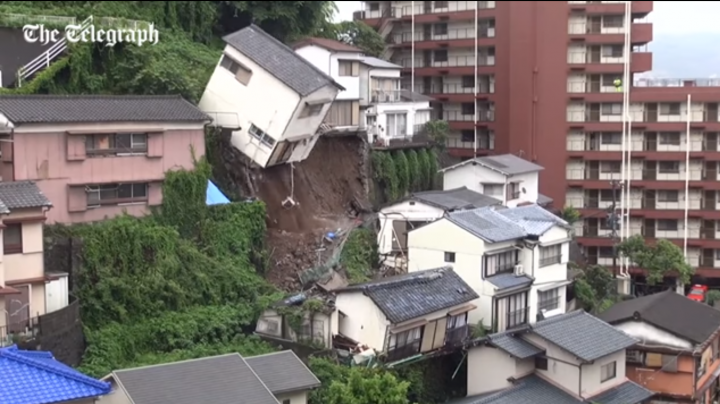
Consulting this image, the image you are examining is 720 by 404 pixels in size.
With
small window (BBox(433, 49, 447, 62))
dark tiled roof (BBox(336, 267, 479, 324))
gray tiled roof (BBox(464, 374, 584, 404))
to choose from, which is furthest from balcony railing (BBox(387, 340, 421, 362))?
small window (BBox(433, 49, 447, 62))

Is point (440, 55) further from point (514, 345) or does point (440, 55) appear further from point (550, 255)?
point (514, 345)

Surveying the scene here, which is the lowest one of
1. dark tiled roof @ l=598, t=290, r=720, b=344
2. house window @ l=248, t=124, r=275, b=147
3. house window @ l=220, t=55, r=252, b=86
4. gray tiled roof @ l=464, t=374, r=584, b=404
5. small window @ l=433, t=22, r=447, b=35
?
gray tiled roof @ l=464, t=374, r=584, b=404

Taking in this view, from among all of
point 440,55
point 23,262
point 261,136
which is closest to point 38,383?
point 23,262

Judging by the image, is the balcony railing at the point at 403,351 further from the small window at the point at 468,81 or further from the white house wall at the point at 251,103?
the small window at the point at 468,81

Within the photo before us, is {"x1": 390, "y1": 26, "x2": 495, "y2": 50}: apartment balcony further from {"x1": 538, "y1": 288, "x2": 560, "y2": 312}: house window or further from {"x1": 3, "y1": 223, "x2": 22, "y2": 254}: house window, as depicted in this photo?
{"x1": 3, "y1": 223, "x2": 22, "y2": 254}: house window

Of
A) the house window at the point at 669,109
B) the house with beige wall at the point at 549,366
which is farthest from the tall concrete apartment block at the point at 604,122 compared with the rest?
the house with beige wall at the point at 549,366

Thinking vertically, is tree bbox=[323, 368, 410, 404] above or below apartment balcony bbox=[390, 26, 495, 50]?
below

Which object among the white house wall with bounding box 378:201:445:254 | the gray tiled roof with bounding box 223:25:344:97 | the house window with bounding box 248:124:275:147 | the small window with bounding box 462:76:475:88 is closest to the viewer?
the gray tiled roof with bounding box 223:25:344:97
